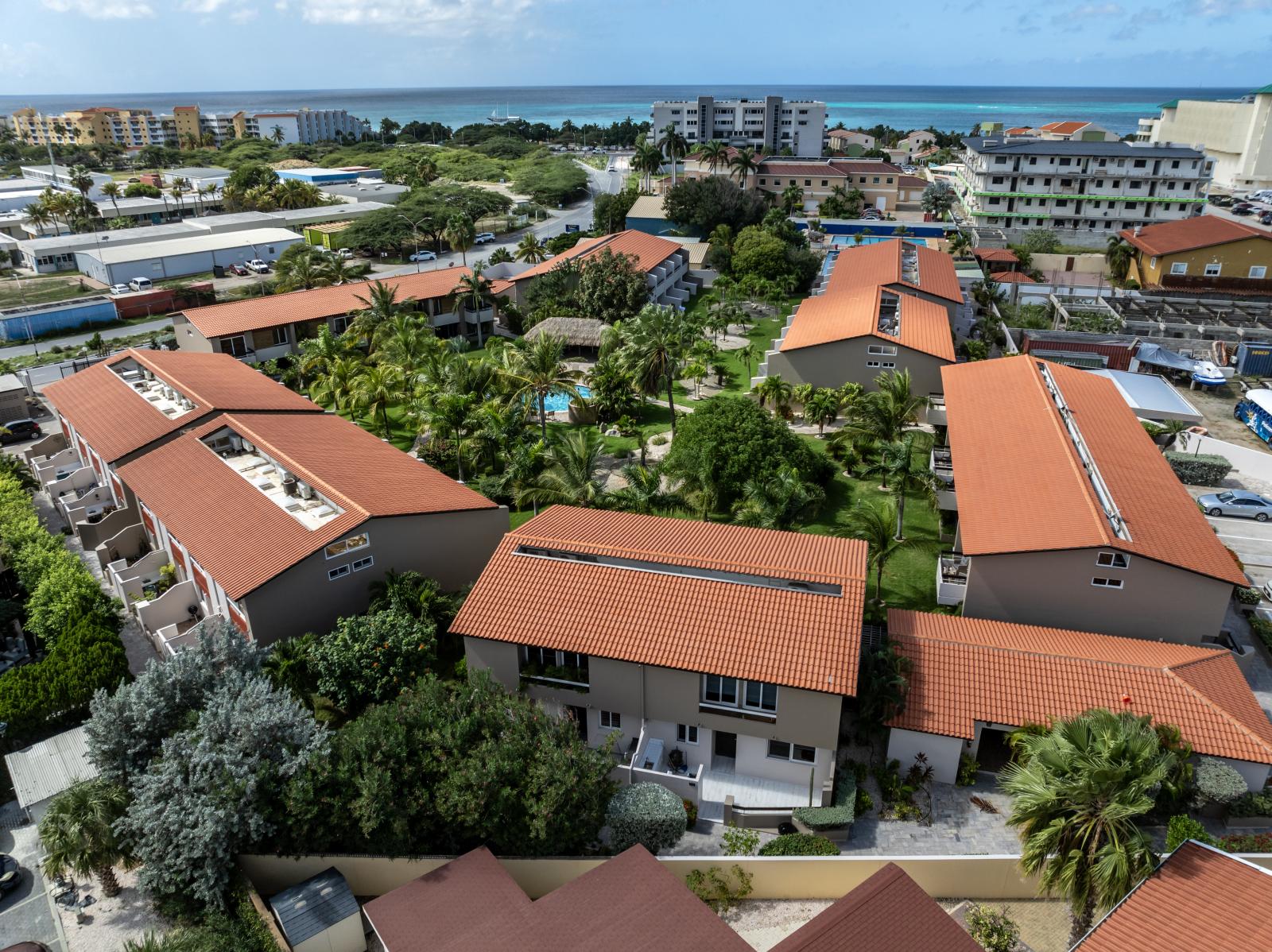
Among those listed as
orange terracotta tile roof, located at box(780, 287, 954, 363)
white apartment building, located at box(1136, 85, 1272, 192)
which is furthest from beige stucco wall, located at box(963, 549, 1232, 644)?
white apartment building, located at box(1136, 85, 1272, 192)

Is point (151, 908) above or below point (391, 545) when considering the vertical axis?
below

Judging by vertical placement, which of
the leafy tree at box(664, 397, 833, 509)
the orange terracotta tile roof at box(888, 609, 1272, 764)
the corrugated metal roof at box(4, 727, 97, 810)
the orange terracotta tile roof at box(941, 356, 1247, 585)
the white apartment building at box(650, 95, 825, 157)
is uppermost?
the white apartment building at box(650, 95, 825, 157)

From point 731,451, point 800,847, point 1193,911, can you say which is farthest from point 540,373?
point 1193,911

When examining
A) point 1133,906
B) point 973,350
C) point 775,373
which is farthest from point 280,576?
point 973,350

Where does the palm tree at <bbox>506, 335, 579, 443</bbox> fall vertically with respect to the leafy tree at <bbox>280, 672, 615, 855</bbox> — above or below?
above

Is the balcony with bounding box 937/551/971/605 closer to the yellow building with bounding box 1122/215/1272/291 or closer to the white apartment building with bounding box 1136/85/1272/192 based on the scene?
the yellow building with bounding box 1122/215/1272/291

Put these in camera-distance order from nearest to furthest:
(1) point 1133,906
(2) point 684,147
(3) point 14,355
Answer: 1. (1) point 1133,906
2. (3) point 14,355
3. (2) point 684,147

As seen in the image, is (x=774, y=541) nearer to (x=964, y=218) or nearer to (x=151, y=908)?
(x=151, y=908)
